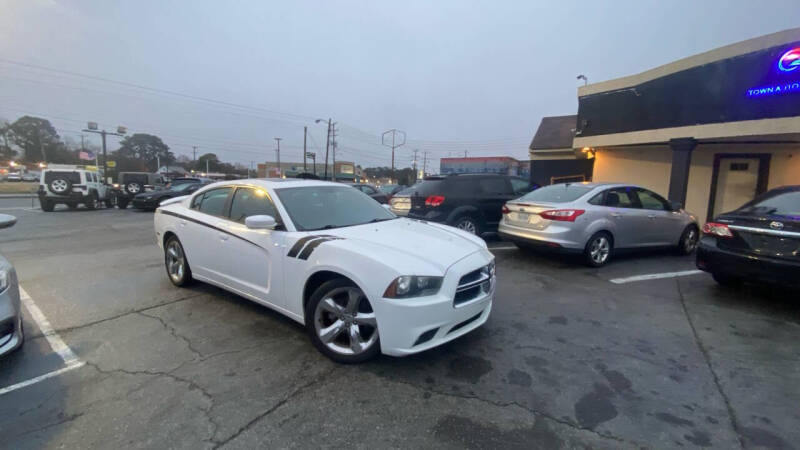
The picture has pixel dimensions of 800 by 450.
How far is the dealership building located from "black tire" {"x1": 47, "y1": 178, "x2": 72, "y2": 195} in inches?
792

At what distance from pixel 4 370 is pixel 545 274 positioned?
609cm

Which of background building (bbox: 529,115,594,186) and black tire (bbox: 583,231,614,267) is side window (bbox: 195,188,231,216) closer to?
black tire (bbox: 583,231,614,267)

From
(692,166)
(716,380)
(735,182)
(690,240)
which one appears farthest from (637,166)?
(716,380)

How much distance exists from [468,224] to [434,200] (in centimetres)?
93

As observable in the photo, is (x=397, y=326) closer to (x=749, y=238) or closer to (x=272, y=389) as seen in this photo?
(x=272, y=389)

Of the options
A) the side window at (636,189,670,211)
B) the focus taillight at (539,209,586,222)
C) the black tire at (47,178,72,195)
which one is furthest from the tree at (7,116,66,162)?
the side window at (636,189,670,211)

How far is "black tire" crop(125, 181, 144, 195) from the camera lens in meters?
17.4

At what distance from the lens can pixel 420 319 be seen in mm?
2650

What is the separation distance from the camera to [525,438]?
2178mm

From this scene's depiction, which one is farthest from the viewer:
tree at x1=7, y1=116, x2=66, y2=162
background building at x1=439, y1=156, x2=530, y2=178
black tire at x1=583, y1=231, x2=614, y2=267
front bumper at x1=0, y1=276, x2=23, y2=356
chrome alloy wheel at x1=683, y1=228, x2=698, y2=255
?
tree at x1=7, y1=116, x2=66, y2=162

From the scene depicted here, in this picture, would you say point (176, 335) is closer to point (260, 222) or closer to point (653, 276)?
point (260, 222)

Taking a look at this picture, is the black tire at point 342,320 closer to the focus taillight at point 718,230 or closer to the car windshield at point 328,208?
the car windshield at point 328,208

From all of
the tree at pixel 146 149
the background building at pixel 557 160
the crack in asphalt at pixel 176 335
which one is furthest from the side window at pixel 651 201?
the tree at pixel 146 149

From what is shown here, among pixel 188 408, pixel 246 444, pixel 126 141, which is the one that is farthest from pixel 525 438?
pixel 126 141
